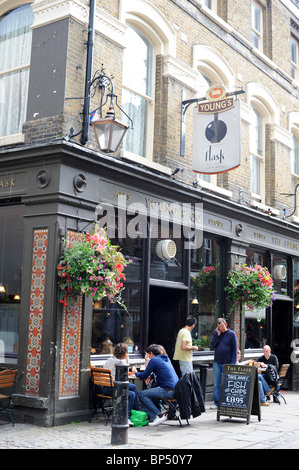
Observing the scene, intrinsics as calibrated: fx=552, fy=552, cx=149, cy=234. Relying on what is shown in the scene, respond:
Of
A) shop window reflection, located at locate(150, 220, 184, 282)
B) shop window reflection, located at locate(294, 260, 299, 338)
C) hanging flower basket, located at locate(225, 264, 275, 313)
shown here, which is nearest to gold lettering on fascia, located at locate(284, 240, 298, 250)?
shop window reflection, located at locate(294, 260, 299, 338)

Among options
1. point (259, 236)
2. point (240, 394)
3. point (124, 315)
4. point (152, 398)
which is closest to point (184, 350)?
point (124, 315)

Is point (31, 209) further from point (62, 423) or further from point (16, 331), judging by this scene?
point (62, 423)

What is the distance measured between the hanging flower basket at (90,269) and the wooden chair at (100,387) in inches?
47.7

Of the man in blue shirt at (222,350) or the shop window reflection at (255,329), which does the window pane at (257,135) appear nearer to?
the shop window reflection at (255,329)

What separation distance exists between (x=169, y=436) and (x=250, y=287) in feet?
18.5

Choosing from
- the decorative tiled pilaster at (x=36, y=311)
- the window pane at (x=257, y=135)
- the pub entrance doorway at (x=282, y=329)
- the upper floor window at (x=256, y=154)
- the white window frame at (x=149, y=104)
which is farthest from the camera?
the pub entrance doorway at (x=282, y=329)

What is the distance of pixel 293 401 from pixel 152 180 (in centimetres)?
630

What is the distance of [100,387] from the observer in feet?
29.4

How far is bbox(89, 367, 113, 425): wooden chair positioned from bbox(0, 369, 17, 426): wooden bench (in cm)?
126

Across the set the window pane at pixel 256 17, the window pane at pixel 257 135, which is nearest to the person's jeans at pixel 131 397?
the window pane at pixel 257 135

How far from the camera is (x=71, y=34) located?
9.40 m

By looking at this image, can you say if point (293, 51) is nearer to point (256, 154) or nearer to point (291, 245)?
point (256, 154)

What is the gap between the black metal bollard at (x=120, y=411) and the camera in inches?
274

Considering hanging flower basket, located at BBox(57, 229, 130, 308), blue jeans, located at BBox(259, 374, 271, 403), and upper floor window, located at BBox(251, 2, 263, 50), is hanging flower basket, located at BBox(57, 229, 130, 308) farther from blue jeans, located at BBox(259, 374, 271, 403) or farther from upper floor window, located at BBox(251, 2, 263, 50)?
upper floor window, located at BBox(251, 2, 263, 50)
